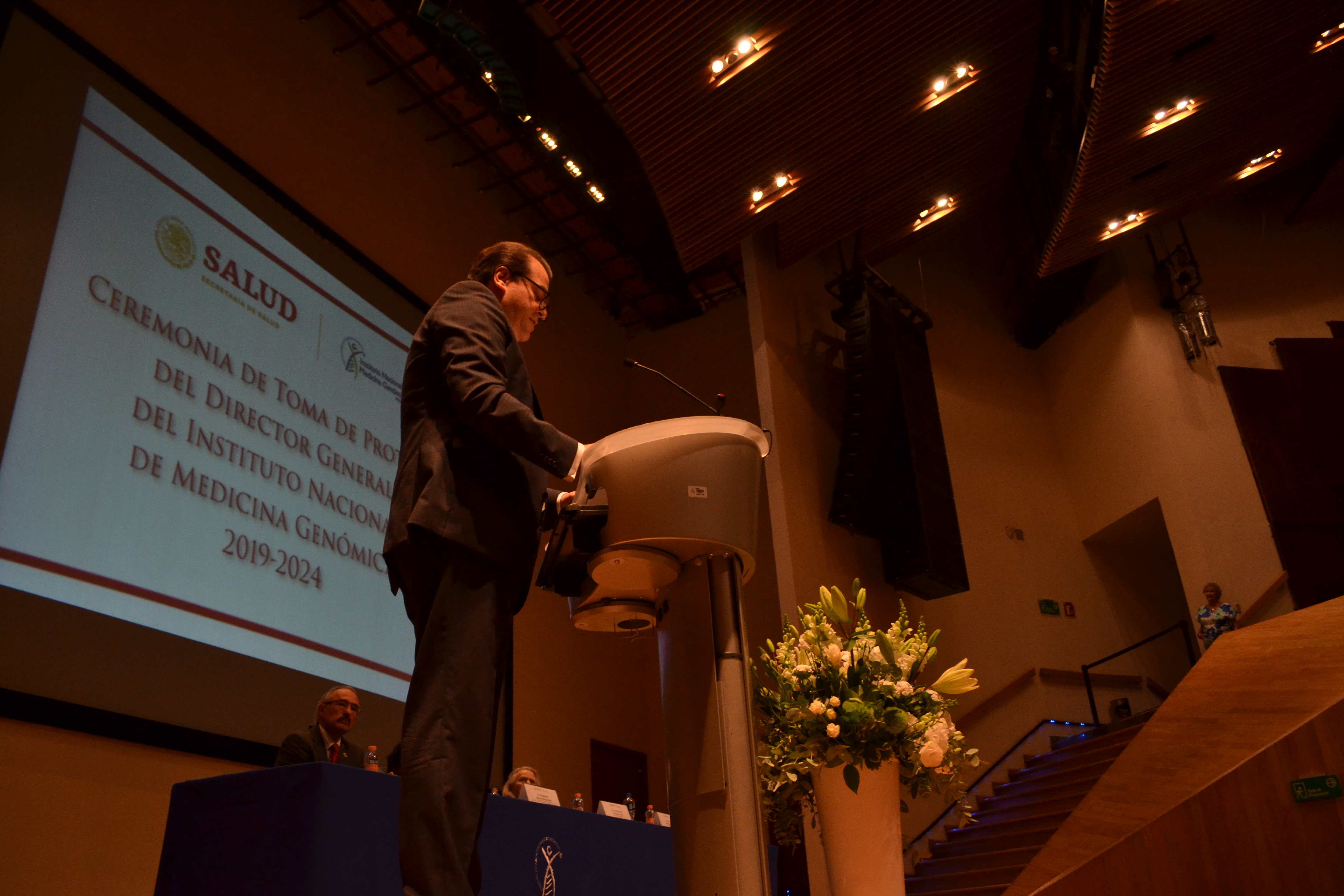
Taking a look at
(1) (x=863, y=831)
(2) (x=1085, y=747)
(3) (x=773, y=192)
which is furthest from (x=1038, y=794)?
(1) (x=863, y=831)

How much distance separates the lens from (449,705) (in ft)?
4.19

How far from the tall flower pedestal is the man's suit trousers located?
2.29 feet

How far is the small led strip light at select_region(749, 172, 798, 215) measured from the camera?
7.57 metres

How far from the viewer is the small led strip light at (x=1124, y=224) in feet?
28.0

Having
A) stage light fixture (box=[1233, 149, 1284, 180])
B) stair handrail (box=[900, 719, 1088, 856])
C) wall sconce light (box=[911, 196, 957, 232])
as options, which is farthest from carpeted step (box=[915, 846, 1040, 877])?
stage light fixture (box=[1233, 149, 1284, 180])

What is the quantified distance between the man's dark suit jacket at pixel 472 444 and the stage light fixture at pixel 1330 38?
7.91m

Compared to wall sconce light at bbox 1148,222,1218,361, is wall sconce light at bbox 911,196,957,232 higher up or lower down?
higher up

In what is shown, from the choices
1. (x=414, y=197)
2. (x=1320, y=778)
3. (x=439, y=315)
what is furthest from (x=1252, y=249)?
(x=439, y=315)

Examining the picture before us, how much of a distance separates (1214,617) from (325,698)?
22.4ft

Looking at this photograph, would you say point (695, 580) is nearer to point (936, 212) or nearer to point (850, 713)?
point (850, 713)

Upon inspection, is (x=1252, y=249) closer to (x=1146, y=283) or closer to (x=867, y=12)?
(x=1146, y=283)

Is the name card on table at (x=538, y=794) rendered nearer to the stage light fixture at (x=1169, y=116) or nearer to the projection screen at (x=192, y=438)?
the projection screen at (x=192, y=438)

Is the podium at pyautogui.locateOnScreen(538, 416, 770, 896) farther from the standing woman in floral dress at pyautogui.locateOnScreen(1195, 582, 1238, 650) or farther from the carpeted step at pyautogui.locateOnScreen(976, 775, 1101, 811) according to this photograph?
the standing woman in floral dress at pyautogui.locateOnScreen(1195, 582, 1238, 650)

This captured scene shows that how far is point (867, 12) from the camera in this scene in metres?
6.52
